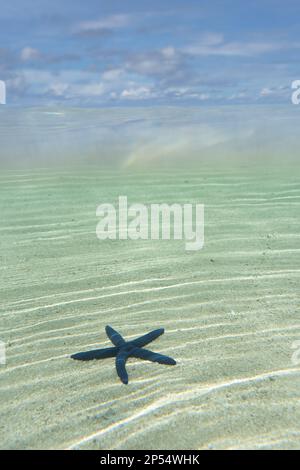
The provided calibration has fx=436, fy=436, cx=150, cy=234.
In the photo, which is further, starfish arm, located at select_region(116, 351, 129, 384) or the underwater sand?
starfish arm, located at select_region(116, 351, 129, 384)

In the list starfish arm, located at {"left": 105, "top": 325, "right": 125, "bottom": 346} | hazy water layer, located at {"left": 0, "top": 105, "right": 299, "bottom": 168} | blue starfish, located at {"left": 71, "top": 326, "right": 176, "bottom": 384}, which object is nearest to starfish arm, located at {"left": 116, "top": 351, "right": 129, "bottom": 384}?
blue starfish, located at {"left": 71, "top": 326, "right": 176, "bottom": 384}

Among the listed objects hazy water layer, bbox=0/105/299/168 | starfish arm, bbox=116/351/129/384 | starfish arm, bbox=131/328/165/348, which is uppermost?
hazy water layer, bbox=0/105/299/168

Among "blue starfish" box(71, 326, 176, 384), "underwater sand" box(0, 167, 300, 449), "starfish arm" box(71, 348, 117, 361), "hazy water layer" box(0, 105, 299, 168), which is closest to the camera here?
"underwater sand" box(0, 167, 300, 449)

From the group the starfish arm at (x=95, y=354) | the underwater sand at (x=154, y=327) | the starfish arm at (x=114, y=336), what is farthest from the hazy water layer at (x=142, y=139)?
the starfish arm at (x=95, y=354)

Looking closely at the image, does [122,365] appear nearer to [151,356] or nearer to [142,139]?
[151,356]

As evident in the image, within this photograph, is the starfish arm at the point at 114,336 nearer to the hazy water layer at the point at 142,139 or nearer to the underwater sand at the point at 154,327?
the underwater sand at the point at 154,327

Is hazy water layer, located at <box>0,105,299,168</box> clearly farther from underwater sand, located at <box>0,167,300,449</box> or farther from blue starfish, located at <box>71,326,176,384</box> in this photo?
blue starfish, located at <box>71,326,176,384</box>
